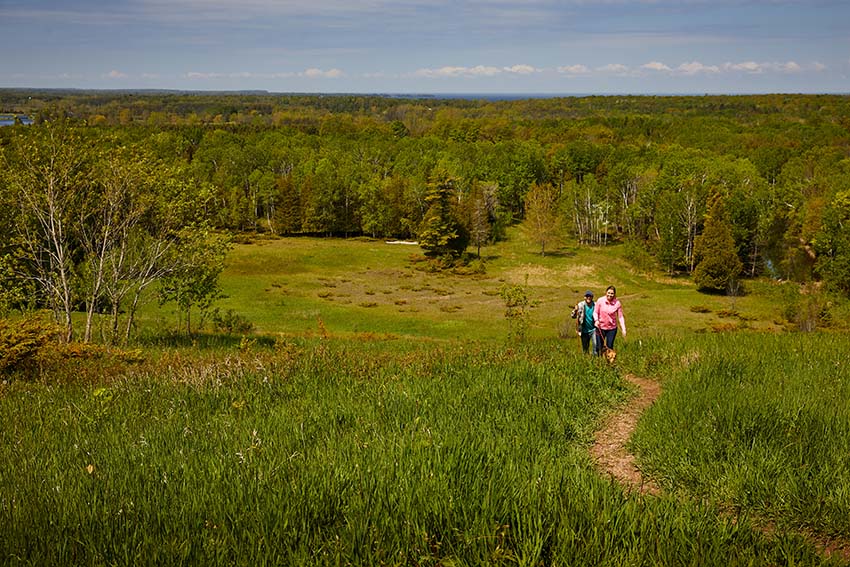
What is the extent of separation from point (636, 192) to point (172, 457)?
114 metres

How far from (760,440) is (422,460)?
440 centimetres

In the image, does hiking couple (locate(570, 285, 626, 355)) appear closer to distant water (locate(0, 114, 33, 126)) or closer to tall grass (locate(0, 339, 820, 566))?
tall grass (locate(0, 339, 820, 566))

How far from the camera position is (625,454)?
835 cm

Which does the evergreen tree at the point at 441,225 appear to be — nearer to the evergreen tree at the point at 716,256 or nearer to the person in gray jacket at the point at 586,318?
the evergreen tree at the point at 716,256

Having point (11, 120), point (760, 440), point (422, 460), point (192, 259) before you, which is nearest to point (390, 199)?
point (192, 259)

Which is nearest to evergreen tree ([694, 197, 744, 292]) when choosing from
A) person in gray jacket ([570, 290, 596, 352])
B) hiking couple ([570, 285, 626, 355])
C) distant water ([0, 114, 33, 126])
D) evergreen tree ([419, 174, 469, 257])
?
evergreen tree ([419, 174, 469, 257])

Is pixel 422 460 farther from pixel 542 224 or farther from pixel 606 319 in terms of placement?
pixel 542 224

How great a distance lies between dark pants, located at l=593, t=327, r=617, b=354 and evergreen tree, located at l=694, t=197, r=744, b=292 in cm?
6370

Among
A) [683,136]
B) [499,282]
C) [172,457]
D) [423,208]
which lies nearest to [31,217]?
[172,457]

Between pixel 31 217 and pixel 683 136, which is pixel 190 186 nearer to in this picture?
pixel 31 217

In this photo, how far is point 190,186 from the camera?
25438 millimetres

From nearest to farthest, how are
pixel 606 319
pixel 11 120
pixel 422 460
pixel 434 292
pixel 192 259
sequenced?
1. pixel 422 460
2. pixel 606 319
3. pixel 11 120
4. pixel 192 259
5. pixel 434 292

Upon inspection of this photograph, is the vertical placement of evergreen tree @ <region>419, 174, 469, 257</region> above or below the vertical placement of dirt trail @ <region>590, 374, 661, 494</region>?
below

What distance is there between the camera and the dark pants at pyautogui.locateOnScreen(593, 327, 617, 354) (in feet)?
50.7
